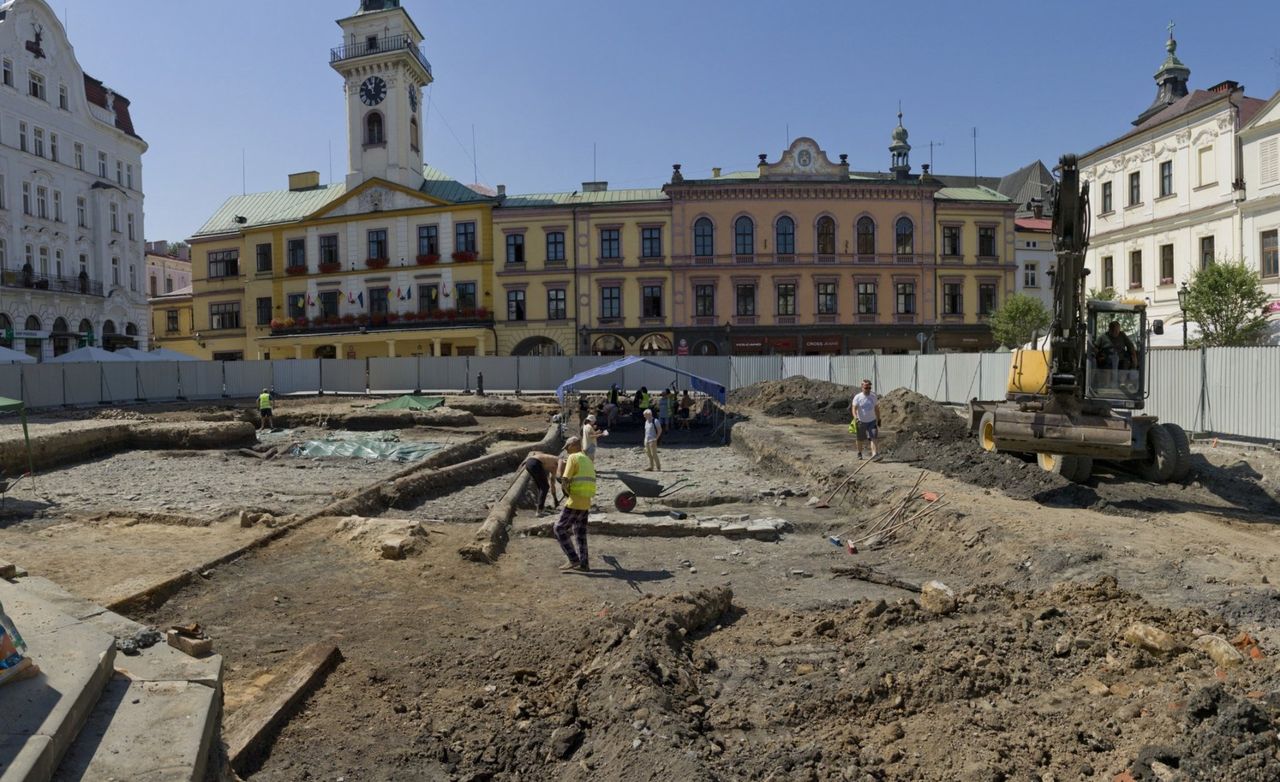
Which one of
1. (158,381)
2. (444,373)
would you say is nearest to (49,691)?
(158,381)

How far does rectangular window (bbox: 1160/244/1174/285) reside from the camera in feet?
115

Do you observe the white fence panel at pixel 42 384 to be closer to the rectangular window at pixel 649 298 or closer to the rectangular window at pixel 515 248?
the rectangular window at pixel 515 248

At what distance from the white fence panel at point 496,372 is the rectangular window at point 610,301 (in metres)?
7.16

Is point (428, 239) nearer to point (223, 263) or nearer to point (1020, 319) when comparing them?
point (223, 263)

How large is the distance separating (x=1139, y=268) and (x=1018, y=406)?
29.2 metres

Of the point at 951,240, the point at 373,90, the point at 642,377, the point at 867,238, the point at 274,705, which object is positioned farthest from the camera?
the point at 373,90

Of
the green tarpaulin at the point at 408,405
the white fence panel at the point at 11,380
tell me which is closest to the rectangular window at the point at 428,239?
the green tarpaulin at the point at 408,405

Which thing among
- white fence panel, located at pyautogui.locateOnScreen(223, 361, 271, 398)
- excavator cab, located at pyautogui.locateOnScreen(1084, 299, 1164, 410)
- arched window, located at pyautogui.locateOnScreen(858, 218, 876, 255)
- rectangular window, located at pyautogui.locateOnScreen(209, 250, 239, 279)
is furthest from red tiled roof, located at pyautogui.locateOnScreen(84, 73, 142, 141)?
excavator cab, located at pyautogui.locateOnScreen(1084, 299, 1164, 410)

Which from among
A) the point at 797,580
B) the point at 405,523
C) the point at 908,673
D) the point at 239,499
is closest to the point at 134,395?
the point at 239,499

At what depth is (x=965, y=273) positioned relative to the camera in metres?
48.0

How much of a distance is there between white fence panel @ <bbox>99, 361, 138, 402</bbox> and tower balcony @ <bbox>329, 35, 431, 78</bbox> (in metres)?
23.7

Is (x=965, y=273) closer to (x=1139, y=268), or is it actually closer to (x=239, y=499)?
(x=1139, y=268)

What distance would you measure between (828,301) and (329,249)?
30.2 m

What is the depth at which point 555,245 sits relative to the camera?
48.4m
